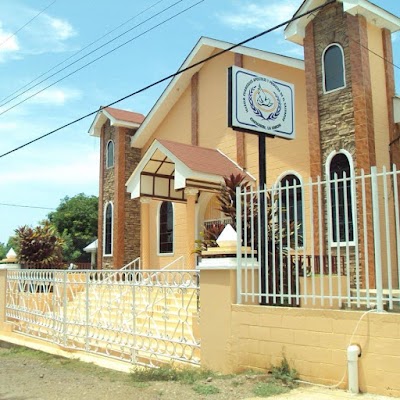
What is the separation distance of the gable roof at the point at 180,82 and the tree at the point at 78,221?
20.8m

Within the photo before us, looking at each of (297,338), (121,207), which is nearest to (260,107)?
(297,338)

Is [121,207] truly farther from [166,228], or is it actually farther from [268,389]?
[268,389]

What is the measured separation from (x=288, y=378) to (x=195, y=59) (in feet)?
46.6

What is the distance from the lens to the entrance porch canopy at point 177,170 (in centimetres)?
1468

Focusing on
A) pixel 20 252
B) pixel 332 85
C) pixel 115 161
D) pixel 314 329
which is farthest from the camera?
pixel 115 161

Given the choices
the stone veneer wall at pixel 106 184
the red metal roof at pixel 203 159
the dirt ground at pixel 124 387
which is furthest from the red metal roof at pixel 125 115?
the dirt ground at pixel 124 387

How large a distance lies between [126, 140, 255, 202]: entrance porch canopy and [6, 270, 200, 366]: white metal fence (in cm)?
473

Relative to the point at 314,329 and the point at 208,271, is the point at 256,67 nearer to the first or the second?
the point at 208,271

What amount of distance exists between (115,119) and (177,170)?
21.4ft

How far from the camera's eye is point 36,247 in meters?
17.6

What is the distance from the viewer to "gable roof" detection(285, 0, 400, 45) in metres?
12.5

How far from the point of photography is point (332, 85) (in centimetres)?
1318

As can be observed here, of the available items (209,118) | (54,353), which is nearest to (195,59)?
(209,118)

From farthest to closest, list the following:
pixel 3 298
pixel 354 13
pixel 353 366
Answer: pixel 3 298 → pixel 354 13 → pixel 353 366
